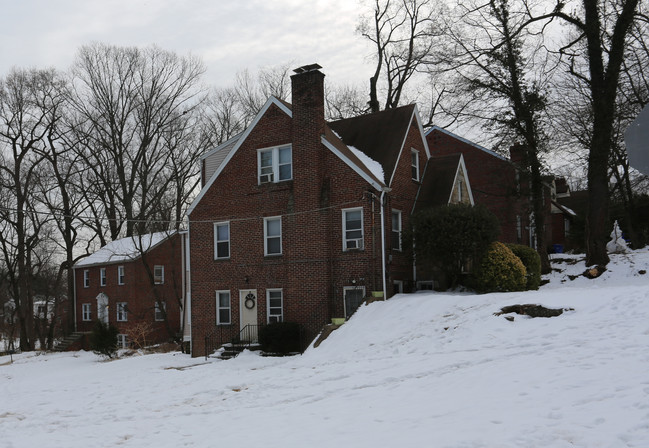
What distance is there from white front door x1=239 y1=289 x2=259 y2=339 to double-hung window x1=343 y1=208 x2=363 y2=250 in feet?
14.2

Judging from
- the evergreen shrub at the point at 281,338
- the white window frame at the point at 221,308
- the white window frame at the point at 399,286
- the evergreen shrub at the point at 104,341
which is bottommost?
the evergreen shrub at the point at 104,341

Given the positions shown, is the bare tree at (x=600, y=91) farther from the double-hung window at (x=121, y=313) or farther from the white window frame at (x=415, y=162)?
the double-hung window at (x=121, y=313)

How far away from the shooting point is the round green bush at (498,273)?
61.0 feet

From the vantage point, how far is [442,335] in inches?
549

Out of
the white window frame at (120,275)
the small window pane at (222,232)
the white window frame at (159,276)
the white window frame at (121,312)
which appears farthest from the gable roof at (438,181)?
the white window frame at (121,312)

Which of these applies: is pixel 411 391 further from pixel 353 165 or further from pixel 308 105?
pixel 308 105

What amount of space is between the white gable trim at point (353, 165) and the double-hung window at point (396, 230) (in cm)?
197

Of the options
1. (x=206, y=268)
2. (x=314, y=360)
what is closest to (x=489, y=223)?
(x=314, y=360)

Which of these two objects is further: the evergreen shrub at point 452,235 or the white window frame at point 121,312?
the white window frame at point 121,312

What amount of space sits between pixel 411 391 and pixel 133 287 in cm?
3443

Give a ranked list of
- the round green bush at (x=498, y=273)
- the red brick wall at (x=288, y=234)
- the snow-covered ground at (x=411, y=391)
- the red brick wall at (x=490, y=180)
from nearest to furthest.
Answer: the snow-covered ground at (x=411, y=391) → the round green bush at (x=498, y=273) → the red brick wall at (x=288, y=234) → the red brick wall at (x=490, y=180)

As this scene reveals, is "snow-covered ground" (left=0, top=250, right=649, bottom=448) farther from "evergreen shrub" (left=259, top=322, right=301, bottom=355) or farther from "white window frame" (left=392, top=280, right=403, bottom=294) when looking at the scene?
"white window frame" (left=392, top=280, right=403, bottom=294)

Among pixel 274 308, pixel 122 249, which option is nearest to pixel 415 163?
pixel 274 308

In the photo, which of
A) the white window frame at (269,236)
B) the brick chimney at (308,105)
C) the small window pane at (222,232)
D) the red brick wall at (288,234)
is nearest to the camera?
the red brick wall at (288,234)
